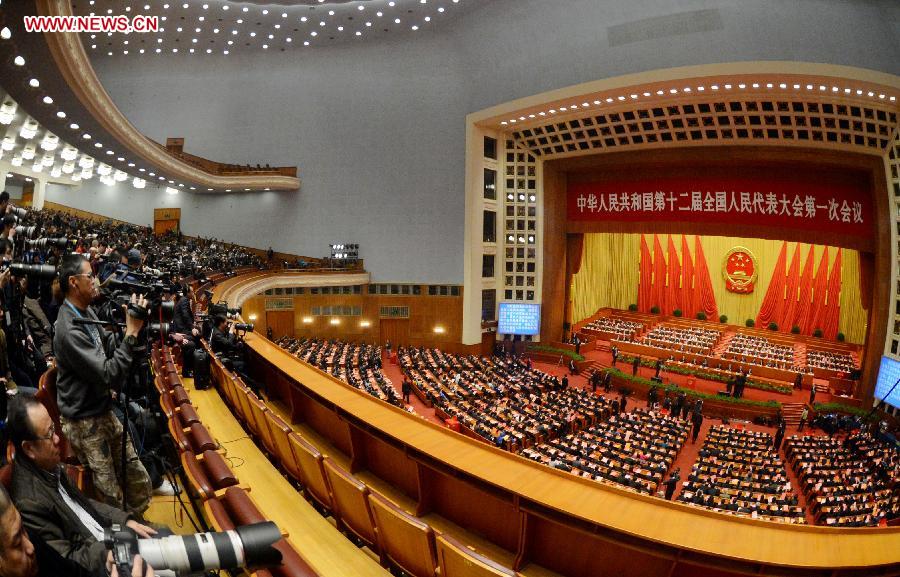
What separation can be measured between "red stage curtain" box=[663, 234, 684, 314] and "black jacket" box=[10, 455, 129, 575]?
2467 cm

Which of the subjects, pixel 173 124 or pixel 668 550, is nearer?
pixel 668 550

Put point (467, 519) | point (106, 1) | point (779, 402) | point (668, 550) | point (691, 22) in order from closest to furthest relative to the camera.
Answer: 1. point (668, 550)
2. point (467, 519)
3. point (691, 22)
4. point (779, 402)
5. point (106, 1)

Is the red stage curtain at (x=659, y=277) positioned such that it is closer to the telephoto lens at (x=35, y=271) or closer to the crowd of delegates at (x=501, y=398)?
the crowd of delegates at (x=501, y=398)

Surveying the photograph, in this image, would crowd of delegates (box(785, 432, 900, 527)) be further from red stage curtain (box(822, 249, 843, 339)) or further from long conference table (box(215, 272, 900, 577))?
red stage curtain (box(822, 249, 843, 339))

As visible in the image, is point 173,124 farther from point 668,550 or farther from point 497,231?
point 668,550

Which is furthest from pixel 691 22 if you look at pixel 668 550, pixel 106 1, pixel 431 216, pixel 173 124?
pixel 173 124

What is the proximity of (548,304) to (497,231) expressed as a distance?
3.59 metres

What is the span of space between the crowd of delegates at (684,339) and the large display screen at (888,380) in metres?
5.10

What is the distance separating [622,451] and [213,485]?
896 cm

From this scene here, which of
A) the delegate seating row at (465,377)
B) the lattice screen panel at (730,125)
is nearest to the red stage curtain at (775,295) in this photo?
the lattice screen panel at (730,125)

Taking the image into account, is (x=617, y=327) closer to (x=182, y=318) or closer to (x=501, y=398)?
(x=501, y=398)

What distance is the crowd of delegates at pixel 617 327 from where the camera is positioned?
20433 mm

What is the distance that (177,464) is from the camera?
Answer: 2.83 meters

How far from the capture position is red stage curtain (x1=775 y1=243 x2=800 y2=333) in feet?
66.0
